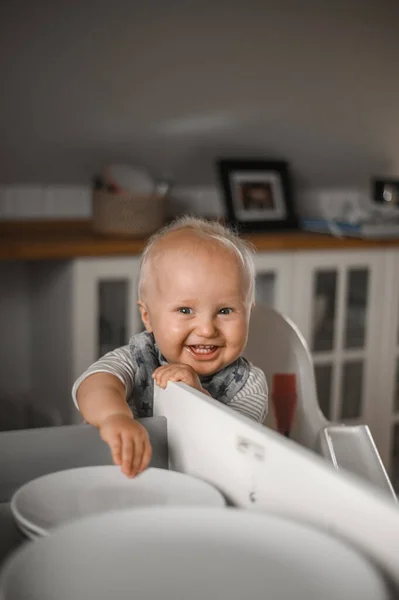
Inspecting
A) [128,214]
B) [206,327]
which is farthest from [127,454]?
[128,214]

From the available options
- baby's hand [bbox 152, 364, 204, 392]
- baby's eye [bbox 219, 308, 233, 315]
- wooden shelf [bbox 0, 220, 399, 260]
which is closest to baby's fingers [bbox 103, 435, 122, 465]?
baby's hand [bbox 152, 364, 204, 392]

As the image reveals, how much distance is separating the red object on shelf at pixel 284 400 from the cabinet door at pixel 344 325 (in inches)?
40.9

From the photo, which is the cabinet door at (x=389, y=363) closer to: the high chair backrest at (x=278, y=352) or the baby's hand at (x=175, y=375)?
the high chair backrest at (x=278, y=352)

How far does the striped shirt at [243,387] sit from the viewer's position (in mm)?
1207

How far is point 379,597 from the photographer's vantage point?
54 centimetres

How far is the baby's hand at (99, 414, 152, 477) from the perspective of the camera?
33.5 inches

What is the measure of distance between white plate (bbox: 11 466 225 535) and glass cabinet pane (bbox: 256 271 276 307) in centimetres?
187

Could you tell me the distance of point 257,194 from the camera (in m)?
2.88

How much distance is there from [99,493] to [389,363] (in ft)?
7.48

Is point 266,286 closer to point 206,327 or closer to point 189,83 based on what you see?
point 189,83

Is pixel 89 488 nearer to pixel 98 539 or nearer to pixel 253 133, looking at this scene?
pixel 98 539

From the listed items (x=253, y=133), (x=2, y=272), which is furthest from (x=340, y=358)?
(x=2, y=272)

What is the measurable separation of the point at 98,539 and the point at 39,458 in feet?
0.81

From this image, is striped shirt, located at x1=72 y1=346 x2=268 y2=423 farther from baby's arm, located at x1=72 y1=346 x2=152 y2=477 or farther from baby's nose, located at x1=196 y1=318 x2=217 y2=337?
baby's nose, located at x1=196 y1=318 x2=217 y2=337
